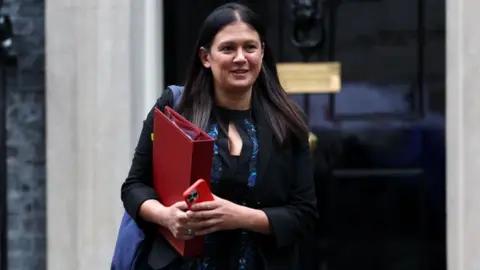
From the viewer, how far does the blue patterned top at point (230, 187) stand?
7.05ft

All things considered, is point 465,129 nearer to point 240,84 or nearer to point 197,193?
point 240,84

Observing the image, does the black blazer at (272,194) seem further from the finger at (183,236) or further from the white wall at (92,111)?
the white wall at (92,111)

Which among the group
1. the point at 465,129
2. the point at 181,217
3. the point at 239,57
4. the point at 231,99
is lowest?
the point at 181,217

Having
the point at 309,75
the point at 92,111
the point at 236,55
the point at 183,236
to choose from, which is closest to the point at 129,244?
the point at 183,236

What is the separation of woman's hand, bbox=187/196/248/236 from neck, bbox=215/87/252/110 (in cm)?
30

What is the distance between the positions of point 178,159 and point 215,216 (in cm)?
17

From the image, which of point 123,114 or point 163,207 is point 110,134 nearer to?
point 123,114

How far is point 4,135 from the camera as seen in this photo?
452 cm

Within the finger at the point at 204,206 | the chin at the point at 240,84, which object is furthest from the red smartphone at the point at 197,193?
the chin at the point at 240,84

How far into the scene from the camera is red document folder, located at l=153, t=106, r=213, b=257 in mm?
1999

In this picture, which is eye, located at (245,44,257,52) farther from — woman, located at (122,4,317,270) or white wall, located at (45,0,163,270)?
white wall, located at (45,0,163,270)

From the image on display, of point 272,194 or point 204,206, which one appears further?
point 272,194

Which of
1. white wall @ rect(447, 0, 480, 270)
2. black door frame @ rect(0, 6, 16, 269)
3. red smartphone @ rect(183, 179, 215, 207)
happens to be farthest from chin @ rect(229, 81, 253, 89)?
black door frame @ rect(0, 6, 16, 269)

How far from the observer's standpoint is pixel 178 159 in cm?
208
